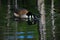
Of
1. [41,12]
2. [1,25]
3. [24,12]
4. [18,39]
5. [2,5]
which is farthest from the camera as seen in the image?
[2,5]

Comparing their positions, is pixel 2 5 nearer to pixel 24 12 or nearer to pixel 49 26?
pixel 24 12

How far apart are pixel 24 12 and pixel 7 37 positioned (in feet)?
12.3

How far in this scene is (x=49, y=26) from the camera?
6617mm

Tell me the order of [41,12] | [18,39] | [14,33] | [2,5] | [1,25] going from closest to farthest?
[41,12]
[18,39]
[14,33]
[1,25]
[2,5]

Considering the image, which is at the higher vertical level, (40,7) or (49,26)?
(40,7)

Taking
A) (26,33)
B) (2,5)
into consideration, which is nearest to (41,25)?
(26,33)

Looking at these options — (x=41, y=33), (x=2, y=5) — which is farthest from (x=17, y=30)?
(x=2, y=5)

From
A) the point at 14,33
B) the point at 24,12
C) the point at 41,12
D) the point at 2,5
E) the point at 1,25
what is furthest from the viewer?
the point at 2,5

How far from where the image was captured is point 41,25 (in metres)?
4.80

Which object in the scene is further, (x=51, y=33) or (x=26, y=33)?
(x=26, y=33)

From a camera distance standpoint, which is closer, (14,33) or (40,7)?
(40,7)

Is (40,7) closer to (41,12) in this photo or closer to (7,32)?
(41,12)

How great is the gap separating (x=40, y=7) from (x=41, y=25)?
Result: 0.29 meters

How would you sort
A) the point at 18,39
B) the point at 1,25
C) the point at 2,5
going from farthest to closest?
the point at 2,5, the point at 1,25, the point at 18,39
